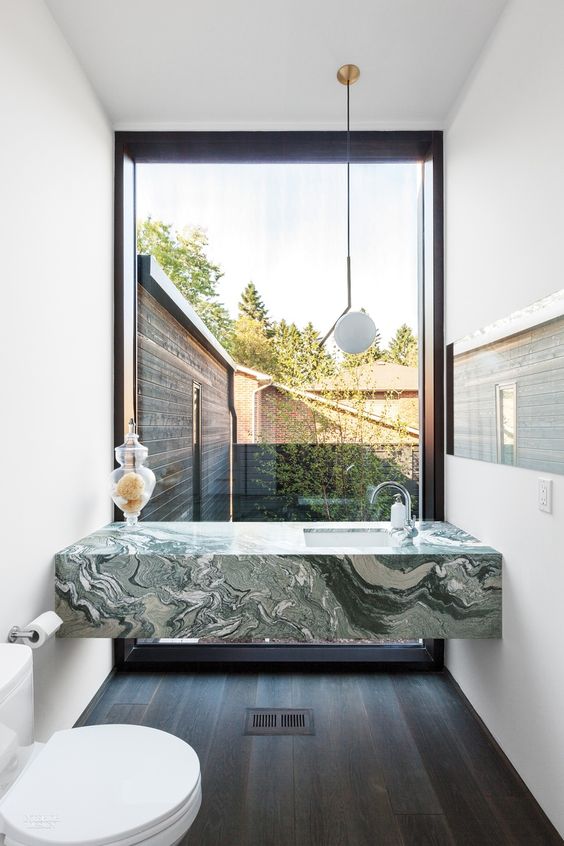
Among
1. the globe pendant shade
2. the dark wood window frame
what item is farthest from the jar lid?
the globe pendant shade

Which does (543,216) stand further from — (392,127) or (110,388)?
(110,388)

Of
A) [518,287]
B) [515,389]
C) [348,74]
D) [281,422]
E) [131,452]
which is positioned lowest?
[131,452]

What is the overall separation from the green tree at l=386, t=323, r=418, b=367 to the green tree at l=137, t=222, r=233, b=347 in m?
0.89

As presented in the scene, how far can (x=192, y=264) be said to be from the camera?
3.15 metres

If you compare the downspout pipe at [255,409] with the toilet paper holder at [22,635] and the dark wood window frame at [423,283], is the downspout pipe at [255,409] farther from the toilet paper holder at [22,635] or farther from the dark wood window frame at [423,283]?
the toilet paper holder at [22,635]

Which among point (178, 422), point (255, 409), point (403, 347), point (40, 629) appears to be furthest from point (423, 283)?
point (40, 629)

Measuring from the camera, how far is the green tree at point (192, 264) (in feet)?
10.2

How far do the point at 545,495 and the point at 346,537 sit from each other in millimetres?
1167

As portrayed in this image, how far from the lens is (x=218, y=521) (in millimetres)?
3102

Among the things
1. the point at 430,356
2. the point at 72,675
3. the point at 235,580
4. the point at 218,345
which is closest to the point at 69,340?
the point at 218,345

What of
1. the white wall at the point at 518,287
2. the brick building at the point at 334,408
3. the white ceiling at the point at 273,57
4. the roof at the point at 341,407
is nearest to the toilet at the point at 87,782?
the white wall at the point at 518,287

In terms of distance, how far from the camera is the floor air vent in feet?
7.92

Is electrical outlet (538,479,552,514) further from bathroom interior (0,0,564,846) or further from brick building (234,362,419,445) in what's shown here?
brick building (234,362,419,445)

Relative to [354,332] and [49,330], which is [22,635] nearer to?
[49,330]
